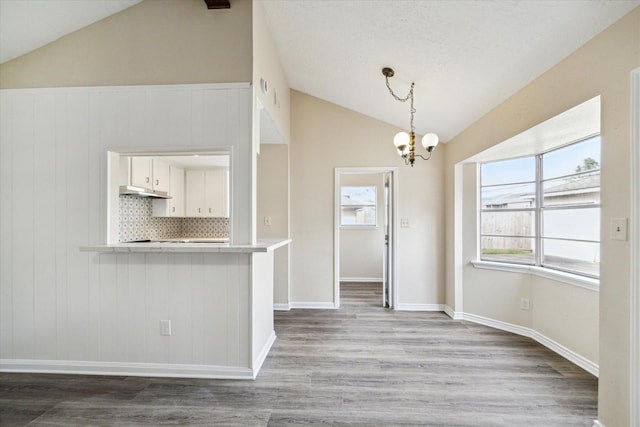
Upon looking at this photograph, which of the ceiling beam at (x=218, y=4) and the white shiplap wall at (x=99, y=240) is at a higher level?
the ceiling beam at (x=218, y=4)

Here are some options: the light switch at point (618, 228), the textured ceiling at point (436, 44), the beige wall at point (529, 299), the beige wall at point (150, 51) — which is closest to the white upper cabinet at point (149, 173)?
the beige wall at point (150, 51)

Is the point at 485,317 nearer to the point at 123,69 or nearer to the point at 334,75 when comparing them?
the point at 334,75

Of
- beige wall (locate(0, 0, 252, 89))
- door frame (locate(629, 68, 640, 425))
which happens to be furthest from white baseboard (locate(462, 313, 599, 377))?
beige wall (locate(0, 0, 252, 89))

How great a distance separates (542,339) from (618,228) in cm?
197

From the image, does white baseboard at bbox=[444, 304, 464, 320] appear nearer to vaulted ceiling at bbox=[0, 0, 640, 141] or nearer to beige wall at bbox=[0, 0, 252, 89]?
vaulted ceiling at bbox=[0, 0, 640, 141]

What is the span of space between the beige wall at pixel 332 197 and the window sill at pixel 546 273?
655 millimetres

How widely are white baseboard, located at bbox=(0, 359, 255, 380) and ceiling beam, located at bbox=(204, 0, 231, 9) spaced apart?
113 inches

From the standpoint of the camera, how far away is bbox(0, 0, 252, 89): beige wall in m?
2.35

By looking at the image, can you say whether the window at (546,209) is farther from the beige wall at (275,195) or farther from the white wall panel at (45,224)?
the white wall panel at (45,224)

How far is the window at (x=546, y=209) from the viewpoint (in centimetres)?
268

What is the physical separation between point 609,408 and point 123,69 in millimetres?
4050

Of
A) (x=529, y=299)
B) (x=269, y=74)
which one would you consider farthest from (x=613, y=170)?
(x=269, y=74)

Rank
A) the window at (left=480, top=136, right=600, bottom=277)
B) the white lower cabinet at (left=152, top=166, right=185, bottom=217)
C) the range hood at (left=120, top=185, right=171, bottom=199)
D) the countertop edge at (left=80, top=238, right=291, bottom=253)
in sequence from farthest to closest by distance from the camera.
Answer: the white lower cabinet at (left=152, top=166, right=185, bottom=217)
the range hood at (left=120, top=185, right=171, bottom=199)
the window at (left=480, top=136, right=600, bottom=277)
the countertop edge at (left=80, top=238, right=291, bottom=253)

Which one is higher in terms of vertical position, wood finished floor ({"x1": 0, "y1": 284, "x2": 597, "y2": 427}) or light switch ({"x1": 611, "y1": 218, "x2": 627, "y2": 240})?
light switch ({"x1": 611, "y1": 218, "x2": 627, "y2": 240})
